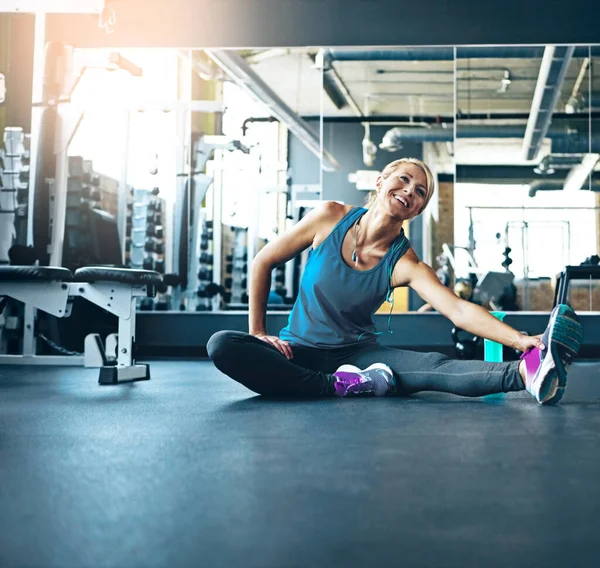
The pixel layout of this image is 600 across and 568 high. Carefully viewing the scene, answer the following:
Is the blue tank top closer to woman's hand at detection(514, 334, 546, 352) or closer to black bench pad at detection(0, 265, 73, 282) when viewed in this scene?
woman's hand at detection(514, 334, 546, 352)

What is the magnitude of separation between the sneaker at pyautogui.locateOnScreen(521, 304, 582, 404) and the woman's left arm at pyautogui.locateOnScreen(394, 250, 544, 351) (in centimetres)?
4

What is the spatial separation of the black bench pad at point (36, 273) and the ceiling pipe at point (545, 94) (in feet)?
12.7

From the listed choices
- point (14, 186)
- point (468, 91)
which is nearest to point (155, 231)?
point (14, 186)

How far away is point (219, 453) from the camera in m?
1.53

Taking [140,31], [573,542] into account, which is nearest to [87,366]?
[140,31]

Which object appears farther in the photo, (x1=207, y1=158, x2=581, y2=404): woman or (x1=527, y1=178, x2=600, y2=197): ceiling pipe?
(x1=527, y1=178, x2=600, y2=197): ceiling pipe

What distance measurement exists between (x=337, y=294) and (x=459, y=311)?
39 centimetres

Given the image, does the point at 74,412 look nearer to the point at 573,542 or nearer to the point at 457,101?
the point at 573,542

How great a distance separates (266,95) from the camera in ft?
25.7

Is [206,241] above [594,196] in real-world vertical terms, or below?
below

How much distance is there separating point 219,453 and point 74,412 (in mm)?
885

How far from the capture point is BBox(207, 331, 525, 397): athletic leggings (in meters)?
2.35

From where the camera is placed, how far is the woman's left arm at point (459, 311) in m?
2.19

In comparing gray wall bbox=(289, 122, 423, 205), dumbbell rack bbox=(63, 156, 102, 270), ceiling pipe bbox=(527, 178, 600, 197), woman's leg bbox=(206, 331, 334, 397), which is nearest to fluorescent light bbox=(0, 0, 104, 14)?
dumbbell rack bbox=(63, 156, 102, 270)
